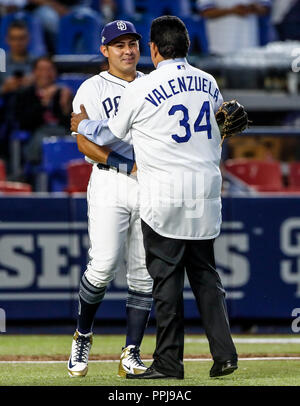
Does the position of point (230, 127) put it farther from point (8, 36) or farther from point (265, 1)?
point (265, 1)

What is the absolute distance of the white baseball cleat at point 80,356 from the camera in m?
6.17

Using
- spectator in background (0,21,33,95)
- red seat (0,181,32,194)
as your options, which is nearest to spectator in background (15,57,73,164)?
spectator in background (0,21,33,95)

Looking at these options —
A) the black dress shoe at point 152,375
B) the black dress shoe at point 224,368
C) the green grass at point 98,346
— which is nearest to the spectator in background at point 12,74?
the green grass at point 98,346

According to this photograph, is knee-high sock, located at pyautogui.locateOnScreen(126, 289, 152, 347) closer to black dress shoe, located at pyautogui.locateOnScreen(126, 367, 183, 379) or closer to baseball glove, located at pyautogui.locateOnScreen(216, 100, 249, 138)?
black dress shoe, located at pyautogui.locateOnScreen(126, 367, 183, 379)

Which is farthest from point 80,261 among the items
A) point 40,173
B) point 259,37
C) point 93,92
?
point 259,37

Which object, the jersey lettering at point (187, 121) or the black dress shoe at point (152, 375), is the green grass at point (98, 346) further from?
the jersey lettering at point (187, 121)

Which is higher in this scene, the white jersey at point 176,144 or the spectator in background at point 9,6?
the spectator in background at point 9,6

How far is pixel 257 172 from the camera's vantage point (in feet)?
39.6

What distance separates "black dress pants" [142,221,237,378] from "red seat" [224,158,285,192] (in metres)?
6.18

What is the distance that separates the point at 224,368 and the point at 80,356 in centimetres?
104

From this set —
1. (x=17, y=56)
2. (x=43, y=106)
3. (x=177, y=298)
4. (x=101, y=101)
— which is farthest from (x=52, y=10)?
(x=177, y=298)

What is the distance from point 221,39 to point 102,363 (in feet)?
26.0

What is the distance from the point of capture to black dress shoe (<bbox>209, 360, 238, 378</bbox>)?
5.60 m
